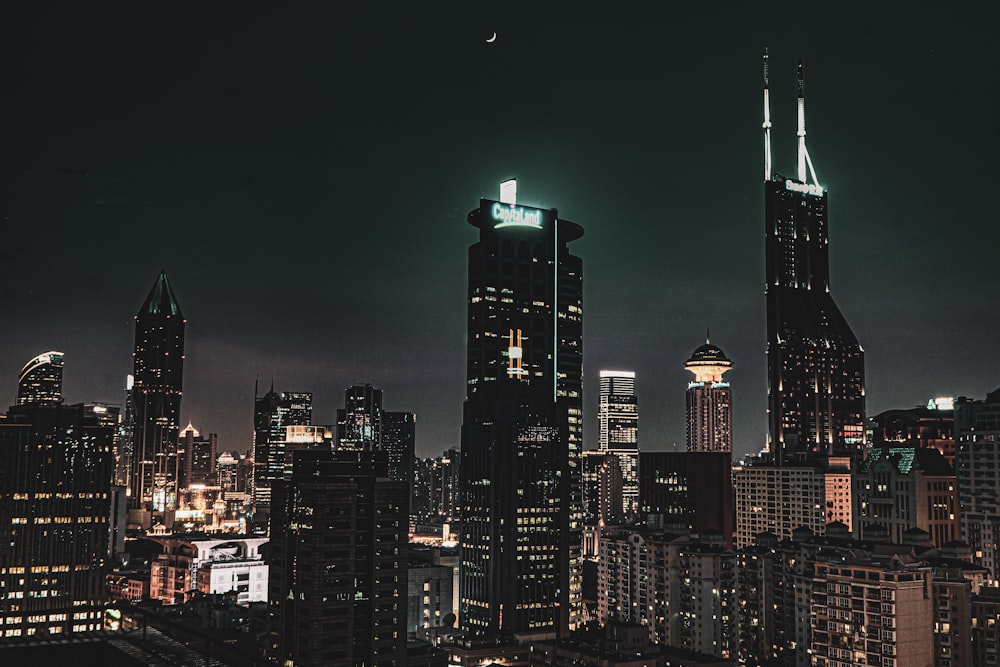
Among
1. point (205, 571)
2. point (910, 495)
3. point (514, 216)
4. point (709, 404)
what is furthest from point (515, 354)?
point (709, 404)

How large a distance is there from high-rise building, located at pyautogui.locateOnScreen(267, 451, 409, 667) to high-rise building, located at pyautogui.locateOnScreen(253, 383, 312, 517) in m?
110

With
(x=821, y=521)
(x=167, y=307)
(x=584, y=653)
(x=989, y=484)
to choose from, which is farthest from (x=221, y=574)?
(x=167, y=307)

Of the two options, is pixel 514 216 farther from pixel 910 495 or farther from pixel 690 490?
pixel 910 495

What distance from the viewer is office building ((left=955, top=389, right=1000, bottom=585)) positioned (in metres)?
71.4

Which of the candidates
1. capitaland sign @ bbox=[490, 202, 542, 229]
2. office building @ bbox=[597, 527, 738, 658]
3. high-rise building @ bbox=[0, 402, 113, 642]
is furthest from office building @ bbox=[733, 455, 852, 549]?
high-rise building @ bbox=[0, 402, 113, 642]

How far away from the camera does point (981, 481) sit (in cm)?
7469

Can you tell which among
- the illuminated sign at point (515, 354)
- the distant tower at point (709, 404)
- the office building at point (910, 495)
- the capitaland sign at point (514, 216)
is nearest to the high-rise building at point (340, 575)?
the office building at point (910, 495)

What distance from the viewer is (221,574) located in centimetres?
9288

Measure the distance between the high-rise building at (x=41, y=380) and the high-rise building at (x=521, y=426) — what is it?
40.6 m

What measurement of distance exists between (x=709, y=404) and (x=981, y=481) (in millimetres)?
103084

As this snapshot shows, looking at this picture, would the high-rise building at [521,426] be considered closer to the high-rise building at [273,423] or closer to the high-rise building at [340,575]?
the high-rise building at [340,575]

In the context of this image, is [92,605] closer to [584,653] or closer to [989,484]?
[584,653]

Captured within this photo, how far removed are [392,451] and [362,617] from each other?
99447 millimetres

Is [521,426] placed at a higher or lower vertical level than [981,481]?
higher
